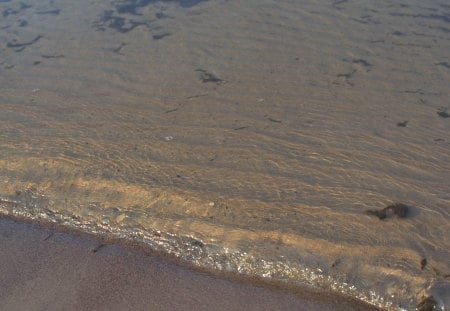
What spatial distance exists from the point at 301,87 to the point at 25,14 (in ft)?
17.9

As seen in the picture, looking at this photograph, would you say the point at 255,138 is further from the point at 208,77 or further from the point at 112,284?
the point at 112,284

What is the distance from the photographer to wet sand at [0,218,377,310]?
11.9 feet

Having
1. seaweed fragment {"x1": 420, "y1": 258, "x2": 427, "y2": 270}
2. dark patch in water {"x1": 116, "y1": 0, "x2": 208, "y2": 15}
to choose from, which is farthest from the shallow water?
dark patch in water {"x1": 116, "y1": 0, "x2": 208, "y2": 15}

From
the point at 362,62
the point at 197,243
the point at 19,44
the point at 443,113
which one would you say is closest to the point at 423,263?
the point at 197,243

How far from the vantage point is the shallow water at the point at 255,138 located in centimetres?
397

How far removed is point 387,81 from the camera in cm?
600

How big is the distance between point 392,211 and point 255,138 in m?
1.51

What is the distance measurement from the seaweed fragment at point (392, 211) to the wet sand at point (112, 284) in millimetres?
825

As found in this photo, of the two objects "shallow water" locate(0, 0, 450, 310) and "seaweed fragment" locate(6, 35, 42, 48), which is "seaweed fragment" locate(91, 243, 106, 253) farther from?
"seaweed fragment" locate(6, 35, 42, 48)

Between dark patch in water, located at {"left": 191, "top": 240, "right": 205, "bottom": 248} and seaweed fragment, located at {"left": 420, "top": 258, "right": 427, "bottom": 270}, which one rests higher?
seaweed fragment, located at {"left": 420, "top": 258, "right": 427, "bottom": 270}

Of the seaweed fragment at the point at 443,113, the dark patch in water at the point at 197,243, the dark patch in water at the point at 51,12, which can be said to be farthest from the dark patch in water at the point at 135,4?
the dark patch in water at the point at 197,243

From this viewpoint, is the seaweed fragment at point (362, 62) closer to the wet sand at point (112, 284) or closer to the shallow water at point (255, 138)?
the shallow water at point (255, 138)

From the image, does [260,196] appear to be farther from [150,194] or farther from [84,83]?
[84,83]

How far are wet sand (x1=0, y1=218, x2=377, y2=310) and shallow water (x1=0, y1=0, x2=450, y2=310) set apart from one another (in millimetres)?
154
